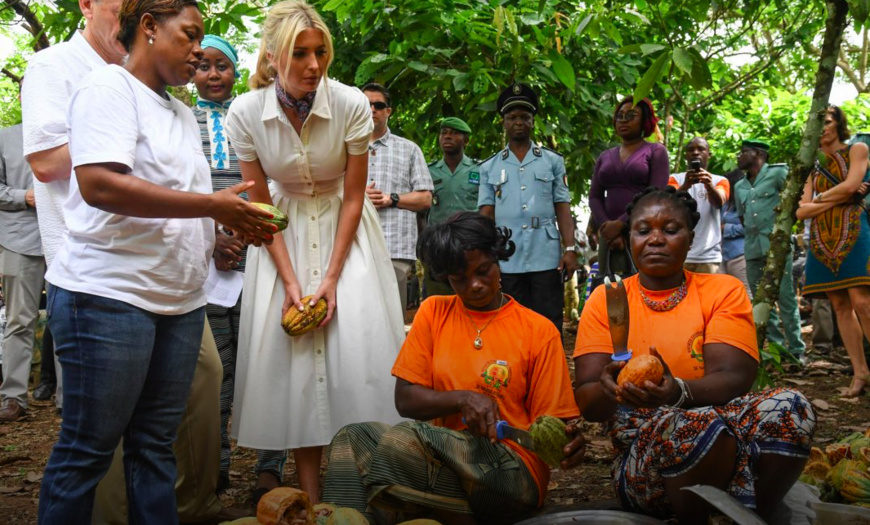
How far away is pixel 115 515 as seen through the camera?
9.75 ft

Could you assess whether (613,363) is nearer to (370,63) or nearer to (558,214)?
(558,214)

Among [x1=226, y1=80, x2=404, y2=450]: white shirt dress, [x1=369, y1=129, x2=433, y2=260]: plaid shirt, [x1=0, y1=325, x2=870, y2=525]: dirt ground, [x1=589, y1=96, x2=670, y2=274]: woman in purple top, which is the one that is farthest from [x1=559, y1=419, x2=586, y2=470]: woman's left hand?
[x1=369, y1=129, x2=433, y2=260]: plaid shirt

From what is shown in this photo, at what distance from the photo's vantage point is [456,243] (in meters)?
2.88

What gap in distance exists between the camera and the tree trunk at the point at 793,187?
11.4ft

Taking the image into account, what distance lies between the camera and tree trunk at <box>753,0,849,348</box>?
11.4 ft

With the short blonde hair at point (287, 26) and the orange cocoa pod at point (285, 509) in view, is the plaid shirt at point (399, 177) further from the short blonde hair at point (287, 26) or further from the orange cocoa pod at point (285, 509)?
the orange cocoa pod at point (285, 509)

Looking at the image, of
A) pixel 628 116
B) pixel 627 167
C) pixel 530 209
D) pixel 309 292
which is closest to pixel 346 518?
pixel 309 292

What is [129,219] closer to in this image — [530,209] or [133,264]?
[133,264]

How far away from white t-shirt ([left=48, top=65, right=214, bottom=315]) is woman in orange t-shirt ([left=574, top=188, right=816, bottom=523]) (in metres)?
1.37

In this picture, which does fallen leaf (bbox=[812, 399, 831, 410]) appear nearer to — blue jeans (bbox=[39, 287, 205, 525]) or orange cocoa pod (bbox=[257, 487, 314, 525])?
orange cocoa pod (bbox=[257, 487, 314, 525])

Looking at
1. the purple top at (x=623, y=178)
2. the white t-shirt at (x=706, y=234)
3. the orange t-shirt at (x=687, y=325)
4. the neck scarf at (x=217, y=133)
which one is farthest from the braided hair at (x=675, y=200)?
the white t-shirt at (x=706, y=234)

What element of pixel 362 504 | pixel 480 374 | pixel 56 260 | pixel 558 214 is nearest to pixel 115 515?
pixel 362 504

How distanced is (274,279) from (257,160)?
0.50 m

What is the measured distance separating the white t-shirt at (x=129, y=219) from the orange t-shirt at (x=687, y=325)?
1361mm
